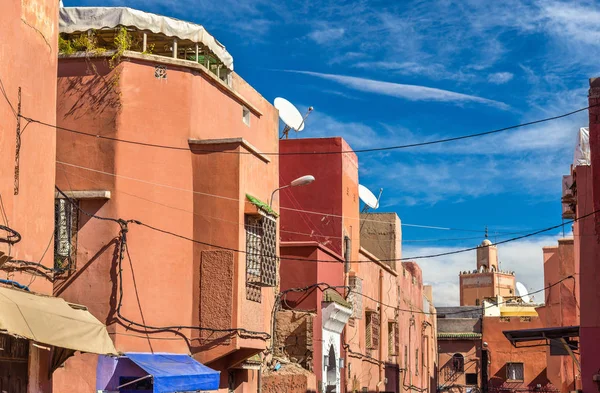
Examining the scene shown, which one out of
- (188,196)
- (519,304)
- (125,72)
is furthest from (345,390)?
(519,304)

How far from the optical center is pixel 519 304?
65.4 metres

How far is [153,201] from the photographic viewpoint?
60.9 feet

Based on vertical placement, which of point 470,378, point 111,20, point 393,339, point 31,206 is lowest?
point 470,378

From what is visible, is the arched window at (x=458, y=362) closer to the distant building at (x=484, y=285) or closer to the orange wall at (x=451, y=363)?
the orange wall at (x=451, y=363)

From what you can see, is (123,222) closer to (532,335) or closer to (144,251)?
(144,251)

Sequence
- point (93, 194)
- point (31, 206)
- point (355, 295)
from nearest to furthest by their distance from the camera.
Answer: point (31, 206), point (93, 194), point (355, 295)

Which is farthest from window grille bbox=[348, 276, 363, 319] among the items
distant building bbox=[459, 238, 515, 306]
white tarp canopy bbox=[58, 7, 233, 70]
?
distant building bbox=[459, 238, 515, 306]

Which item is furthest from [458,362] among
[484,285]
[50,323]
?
[50,323]

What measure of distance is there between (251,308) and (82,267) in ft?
11.8

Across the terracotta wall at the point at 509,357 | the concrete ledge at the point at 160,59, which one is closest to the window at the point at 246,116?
the concrete ledge at the point at 160,59

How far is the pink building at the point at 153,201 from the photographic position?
1777cm

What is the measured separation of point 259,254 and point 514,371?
37.4m

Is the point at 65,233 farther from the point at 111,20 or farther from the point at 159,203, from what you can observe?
the point at 111,20

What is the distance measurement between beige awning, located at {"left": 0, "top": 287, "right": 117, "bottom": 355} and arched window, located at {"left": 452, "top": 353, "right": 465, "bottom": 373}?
1872 inches
